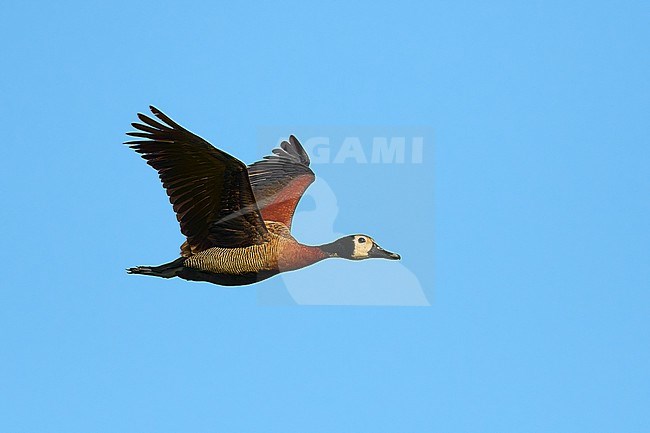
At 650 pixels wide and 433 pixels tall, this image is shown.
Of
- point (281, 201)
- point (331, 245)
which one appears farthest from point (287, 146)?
point (331, 245)

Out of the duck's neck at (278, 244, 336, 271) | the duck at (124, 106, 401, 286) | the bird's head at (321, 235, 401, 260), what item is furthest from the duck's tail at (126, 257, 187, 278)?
the bird's head at (321, 235, 401, 260)

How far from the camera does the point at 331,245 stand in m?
20.7

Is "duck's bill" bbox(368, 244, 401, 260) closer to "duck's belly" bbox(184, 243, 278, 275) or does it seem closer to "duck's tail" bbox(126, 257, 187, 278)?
"duck's belly" bbox(184, 243, 278, 275)

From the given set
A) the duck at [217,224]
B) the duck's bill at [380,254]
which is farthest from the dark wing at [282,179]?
the duck's bill at [380,254]

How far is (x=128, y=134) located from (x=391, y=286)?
485cm

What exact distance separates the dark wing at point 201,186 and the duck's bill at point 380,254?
175 centimetres

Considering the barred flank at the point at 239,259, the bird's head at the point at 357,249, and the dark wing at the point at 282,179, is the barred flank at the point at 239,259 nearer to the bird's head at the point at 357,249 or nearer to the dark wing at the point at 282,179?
the bird's head at the point at 357,249

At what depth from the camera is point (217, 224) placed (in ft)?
66.8

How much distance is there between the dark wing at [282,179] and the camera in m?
22.4

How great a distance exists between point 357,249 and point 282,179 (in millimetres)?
3278

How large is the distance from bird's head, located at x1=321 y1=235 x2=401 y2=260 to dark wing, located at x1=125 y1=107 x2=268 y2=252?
1.14m

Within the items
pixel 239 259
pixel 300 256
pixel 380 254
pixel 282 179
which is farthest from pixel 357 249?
pixel 282 179

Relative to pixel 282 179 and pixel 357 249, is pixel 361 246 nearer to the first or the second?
pixel 357 249

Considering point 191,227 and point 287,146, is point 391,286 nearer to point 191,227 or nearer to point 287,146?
point 191,227
